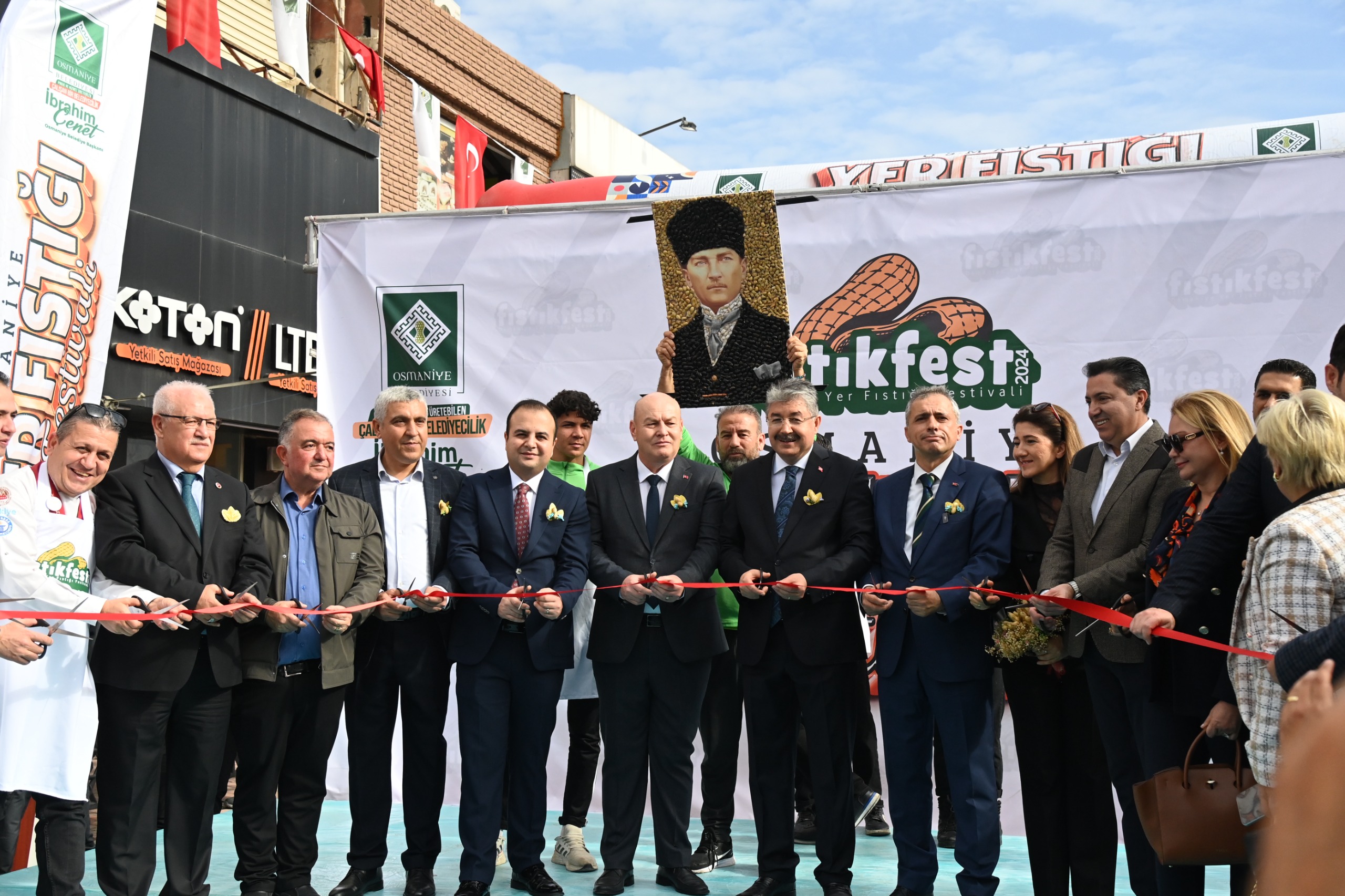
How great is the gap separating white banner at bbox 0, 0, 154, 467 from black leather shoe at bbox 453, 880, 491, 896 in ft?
10.3

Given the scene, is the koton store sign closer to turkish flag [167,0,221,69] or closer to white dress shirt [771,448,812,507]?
turkish flag [167,0,221,69]

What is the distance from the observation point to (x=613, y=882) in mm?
4832

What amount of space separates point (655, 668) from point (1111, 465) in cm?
193

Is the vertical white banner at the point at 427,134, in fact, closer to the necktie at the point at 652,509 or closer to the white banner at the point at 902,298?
the white banner at the point at 902,298

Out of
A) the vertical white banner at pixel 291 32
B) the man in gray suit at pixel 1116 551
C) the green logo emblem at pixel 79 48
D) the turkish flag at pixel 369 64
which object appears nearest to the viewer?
the man in gray suit at pixel 1116 551

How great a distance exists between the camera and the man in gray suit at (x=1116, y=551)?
4.14m

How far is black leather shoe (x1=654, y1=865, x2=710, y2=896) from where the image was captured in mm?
4812

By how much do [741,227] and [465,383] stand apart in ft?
5.61

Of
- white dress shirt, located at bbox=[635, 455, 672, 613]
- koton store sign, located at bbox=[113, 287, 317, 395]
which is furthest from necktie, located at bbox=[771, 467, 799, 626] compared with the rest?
koton store sign, located at bbox=[113, 287, 317, 395]

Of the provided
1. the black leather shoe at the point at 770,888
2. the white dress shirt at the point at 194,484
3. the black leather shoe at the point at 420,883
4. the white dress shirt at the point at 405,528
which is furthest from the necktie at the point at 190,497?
the black leather shoe at the point at 770,888

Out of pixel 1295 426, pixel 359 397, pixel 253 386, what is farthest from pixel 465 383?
pixel 253 386

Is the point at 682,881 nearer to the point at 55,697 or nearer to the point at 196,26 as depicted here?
the point at 55,697

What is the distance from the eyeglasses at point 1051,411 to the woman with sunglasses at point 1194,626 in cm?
69

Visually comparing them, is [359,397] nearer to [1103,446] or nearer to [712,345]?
[712,345]
